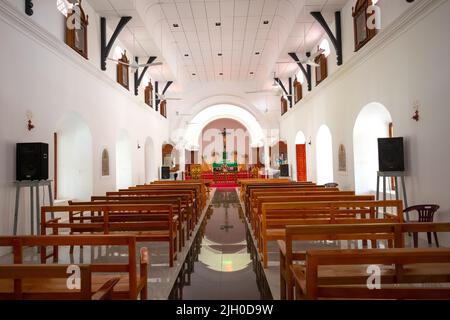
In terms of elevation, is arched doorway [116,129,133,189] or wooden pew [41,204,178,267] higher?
arched doorway [116,129,133,189]

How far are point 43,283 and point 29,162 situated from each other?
12.3 feet

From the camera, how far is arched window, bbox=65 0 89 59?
26.7 ft

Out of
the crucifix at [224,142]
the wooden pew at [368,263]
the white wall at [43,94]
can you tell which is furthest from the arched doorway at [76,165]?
the crucifix at [224,142]

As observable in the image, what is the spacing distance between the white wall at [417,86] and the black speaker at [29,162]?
246 inches

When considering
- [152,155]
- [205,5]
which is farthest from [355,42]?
[152,155]

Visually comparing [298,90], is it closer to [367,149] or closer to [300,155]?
[300,155]

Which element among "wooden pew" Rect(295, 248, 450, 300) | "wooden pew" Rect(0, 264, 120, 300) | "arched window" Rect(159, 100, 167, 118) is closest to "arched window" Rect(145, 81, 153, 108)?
"arched window" Rect(159, 100, 167, 118)

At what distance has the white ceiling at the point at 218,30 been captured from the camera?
10.2 m

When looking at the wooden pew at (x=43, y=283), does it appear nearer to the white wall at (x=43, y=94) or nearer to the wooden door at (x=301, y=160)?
the white wall at (x=43, y=94)

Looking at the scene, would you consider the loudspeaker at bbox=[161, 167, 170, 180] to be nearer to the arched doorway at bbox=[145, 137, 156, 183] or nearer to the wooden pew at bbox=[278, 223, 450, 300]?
the arched doorway at bbox=[145, 137, 156, 183]

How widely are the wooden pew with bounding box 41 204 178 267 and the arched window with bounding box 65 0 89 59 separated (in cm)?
473

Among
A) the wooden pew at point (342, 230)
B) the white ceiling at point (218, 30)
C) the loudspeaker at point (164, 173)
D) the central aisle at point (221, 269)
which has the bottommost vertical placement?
the central aisle at point (221, 269)

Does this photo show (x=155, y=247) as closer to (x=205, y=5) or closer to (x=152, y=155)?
(x=205, y=5)

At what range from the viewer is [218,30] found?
1278cm
